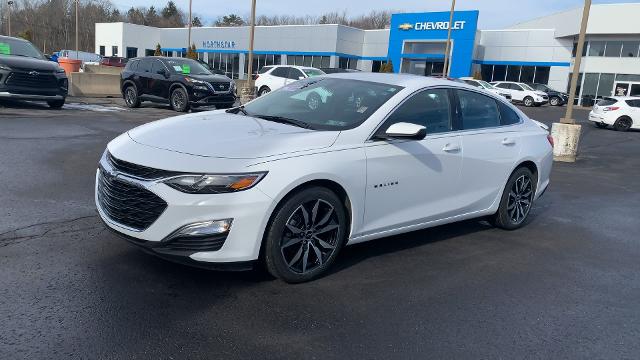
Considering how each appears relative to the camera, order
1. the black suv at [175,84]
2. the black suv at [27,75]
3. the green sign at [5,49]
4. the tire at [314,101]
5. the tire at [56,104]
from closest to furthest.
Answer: the tire at [314,101] → the black suv at [27,75] → the green sign at [5,49] → the tire at [56,104] → the black suv at [175,84]

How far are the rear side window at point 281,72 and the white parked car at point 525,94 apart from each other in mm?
22578

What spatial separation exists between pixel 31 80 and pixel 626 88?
42.9 meters

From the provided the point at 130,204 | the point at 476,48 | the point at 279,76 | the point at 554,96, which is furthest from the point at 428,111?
the point at 476,48

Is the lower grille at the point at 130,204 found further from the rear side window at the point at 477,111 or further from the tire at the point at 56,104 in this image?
the tire at the point at 56,104

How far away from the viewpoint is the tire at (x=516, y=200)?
600 cm

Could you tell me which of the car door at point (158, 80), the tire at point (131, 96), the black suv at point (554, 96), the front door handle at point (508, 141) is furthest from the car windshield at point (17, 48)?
the black suv at point (554, 96)

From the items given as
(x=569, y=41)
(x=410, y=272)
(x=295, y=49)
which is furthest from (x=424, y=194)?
(x=295, y=49)

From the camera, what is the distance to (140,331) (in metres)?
3.29

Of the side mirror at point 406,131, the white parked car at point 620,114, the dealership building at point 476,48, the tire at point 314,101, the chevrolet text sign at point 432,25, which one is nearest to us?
the side mirror at point 406,131

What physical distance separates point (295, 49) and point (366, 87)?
50106mm

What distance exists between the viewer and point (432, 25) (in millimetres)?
47594

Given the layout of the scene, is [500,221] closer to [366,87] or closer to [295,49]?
[366,87]

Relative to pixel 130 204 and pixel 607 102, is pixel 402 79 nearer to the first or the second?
pixel 130 204

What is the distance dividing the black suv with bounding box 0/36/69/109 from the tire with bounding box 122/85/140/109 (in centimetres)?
330
